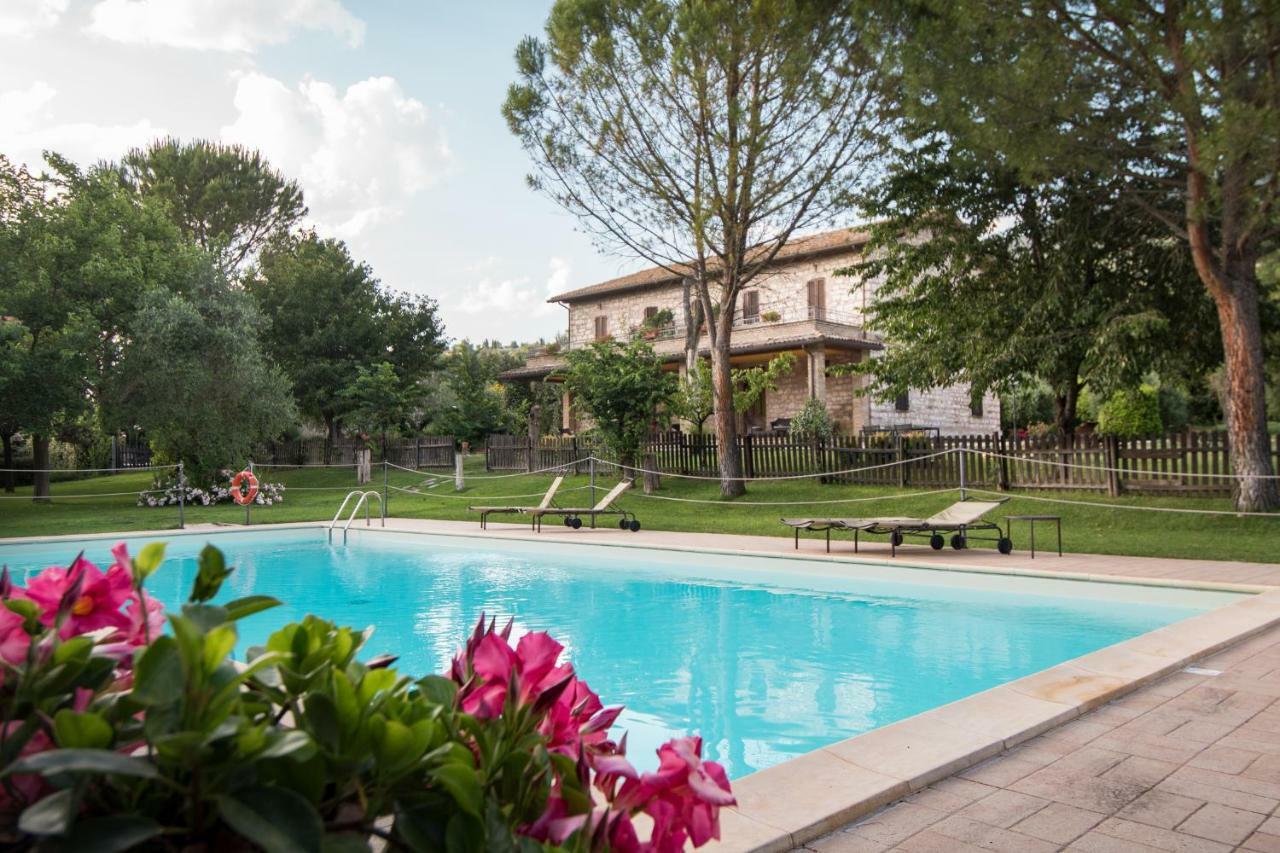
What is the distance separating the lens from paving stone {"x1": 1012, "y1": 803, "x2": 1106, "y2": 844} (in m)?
2.85

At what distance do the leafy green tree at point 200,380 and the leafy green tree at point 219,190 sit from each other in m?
10.9

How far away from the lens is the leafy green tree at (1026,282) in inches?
582

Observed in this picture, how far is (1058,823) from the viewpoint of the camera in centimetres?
295

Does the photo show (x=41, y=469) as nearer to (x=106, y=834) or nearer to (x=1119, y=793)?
(x=1119, y=793)

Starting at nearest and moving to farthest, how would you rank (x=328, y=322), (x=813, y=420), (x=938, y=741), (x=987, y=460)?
(x=938, y=741) < (x=987, y=460) < (x=813, y=420) < (x=328, y=322)

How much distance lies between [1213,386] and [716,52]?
25758 mm

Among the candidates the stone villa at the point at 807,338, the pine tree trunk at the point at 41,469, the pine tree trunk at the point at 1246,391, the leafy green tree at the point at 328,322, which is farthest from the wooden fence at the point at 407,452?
the pine tree trunk at the point at 1246,391

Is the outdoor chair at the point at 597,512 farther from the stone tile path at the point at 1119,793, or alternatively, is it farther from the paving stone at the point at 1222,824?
the paving stone at the point at 1222,824

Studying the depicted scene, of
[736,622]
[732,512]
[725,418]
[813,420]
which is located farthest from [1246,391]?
[813,420]

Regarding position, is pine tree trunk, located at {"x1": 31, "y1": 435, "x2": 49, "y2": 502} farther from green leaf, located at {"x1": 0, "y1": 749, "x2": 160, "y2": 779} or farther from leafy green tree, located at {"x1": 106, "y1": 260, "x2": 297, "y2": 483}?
green leaf, located at {"x1": 0, "y1": 749, "x2": 160, "y2": 779}

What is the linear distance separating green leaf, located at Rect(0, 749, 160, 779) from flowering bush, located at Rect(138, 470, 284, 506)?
76.8 ft

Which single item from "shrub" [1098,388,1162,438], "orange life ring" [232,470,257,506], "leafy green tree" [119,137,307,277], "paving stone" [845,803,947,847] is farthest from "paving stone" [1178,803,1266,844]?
"leafy green tree" [119,137,307,277]

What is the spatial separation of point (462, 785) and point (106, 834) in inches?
9.7

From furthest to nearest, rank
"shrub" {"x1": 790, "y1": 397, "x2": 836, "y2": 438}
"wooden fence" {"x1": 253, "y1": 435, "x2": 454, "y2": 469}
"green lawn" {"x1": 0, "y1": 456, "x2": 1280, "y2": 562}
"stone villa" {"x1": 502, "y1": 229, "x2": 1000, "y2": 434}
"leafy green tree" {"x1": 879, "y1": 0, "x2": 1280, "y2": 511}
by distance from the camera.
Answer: "wooden fence" {"x1": 253, "y1": 435, "x2": 454, "y2": 469} → "stone villa" {"x1": 502, "y1": 229, "x2": 1000, "y2": 434} → "shrub" {"x1": 790, "y1": 397, "x2": 836, "y2": 438} → "green lawn" {"x1": 0, "y1": 456, "x2": 1280, "y2": 562} → "leafy green tree" {"x1": 879, "y1": 0, "x2": 1280, "y2": 511}
